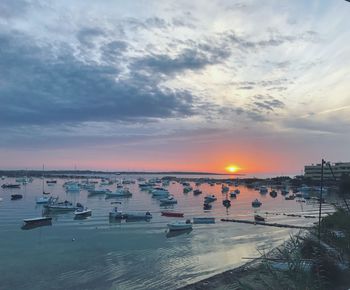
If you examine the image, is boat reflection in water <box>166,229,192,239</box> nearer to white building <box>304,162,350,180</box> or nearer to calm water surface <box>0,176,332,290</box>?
calm water surface <box>0,176,332,290</box>

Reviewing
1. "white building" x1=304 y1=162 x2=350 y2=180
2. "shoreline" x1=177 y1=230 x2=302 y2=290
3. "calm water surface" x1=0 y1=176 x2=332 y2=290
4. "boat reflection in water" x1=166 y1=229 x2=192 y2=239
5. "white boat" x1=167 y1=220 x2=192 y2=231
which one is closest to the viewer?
"shoreline" x1=177 y1=230 x2=302 y2=290

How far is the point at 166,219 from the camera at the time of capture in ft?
164

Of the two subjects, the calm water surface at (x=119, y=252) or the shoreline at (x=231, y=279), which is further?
the calm water surface at (x=119, y=252)

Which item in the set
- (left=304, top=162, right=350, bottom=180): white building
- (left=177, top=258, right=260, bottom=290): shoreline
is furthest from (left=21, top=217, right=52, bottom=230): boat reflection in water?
(left=304, top=162, right=350, bottom=180): white building

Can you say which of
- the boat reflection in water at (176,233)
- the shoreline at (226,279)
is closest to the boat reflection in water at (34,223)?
the boat reflection in water at (176,233)

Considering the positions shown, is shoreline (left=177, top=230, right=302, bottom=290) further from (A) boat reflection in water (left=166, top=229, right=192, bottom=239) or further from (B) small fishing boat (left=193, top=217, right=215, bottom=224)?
(B) small fishing boat (left=193, top=217, right=215, bottom=224)

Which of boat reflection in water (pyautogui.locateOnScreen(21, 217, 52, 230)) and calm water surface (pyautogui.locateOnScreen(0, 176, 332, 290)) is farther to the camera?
boat reflection in water (pyautogui.locateOnScreen(21, 217, 52, 230))

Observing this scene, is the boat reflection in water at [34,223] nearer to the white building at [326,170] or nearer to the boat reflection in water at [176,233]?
the boat reflection in water at [176,233]

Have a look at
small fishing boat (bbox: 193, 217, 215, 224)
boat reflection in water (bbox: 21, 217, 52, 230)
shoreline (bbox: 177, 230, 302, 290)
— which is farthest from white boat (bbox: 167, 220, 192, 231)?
shoreline (bbox: 177, 230, 302, 290)

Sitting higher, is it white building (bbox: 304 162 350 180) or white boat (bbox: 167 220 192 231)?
white building (bbox: 304 162 350 180)

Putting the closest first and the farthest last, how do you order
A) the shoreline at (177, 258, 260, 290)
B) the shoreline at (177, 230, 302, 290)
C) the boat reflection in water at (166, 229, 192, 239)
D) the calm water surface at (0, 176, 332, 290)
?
the shoreline at (177, 230, 302, 290) < the shoreline at (177, 258, 260, 290) < the calm water surface at (0, 176, 332, 290) < the boat reflection in water at (166, 229, 192, 239)

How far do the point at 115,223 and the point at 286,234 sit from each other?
19.5 meters

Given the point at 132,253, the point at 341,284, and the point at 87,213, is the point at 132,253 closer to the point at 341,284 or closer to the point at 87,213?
the point at 341,284

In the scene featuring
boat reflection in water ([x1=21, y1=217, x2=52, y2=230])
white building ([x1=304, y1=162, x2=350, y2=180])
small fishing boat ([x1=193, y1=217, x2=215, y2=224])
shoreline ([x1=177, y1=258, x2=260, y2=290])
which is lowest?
shoreline ([x1=177, y1=258, x2=260, y2=290])
